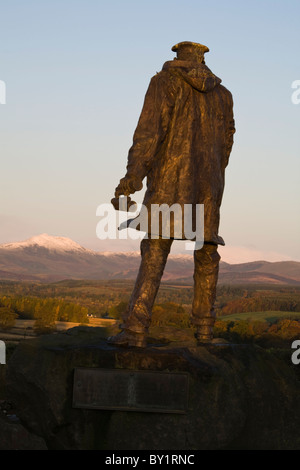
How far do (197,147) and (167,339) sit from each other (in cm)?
250

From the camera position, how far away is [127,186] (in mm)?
8047

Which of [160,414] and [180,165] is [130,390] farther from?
[180,165]

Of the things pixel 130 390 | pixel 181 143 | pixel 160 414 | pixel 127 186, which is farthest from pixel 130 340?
pixel 181 143

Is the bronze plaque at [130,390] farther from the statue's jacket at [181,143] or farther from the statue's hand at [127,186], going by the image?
the statue's hand at [127,186]

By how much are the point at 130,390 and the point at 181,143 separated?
3.09m

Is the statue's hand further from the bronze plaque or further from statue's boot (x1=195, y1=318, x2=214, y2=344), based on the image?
the bronze plaque

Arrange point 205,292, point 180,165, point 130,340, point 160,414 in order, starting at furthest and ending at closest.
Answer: point 205,292 < point 180,165 < point 130,340 < point 160,414

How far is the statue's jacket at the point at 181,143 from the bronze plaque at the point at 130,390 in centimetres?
178

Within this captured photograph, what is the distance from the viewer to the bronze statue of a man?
321 inches

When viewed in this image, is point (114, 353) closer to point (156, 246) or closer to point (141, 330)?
point (141, 330)

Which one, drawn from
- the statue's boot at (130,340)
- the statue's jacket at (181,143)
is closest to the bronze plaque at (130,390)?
the statue's boot at (130,340)

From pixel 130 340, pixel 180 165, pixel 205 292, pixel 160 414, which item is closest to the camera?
pixel 160 414

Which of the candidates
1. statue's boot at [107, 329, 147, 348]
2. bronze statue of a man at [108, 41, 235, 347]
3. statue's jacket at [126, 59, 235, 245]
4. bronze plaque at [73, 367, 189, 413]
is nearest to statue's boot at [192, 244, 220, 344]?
bronze statue of a man at [108, 41, 235, 347]
